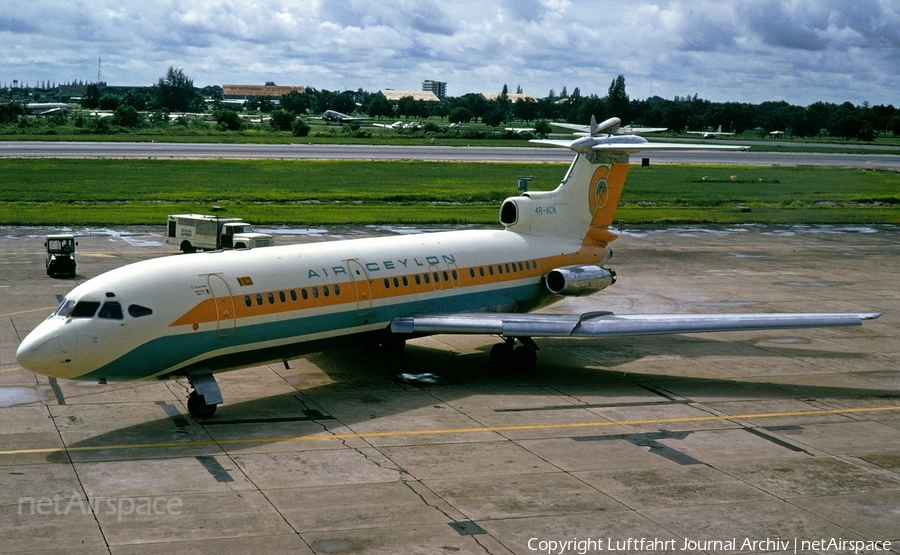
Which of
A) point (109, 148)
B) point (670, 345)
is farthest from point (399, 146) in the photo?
point (670, 345)

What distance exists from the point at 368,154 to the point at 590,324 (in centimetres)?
8508

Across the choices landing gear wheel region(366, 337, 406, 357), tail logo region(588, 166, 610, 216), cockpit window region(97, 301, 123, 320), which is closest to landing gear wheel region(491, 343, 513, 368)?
landing gear wheel region(366, 337, 406, 357)

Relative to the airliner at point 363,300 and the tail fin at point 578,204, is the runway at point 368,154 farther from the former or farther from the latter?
the airliner at point 363,300

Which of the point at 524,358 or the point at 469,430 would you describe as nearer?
the point at 469,430

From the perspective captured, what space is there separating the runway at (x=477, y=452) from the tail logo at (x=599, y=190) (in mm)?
4627

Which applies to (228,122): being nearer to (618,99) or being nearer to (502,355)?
(618,99)

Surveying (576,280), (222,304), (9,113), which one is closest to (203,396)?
(222,304)

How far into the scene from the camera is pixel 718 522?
17.3m

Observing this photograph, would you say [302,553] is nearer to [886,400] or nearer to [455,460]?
[455,460]

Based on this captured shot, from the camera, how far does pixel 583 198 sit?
3294 cm

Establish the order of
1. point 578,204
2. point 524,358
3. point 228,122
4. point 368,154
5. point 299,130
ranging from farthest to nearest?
point 228,122
point 299,130
point 368,154
point 578,204
point 524,358

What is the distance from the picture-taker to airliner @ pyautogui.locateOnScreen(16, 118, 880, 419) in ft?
70.2

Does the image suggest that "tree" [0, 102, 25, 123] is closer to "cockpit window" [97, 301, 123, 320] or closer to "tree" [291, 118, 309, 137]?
"tree" [291, 118, 309, 137]

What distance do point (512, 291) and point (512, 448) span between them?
9.45m
